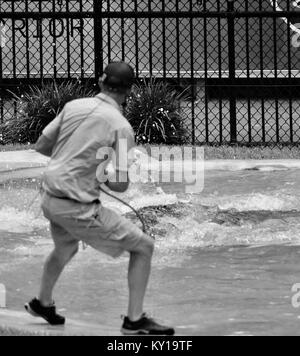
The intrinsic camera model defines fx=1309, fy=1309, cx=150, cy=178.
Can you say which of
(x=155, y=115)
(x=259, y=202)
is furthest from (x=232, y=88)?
(x=259, y=202)

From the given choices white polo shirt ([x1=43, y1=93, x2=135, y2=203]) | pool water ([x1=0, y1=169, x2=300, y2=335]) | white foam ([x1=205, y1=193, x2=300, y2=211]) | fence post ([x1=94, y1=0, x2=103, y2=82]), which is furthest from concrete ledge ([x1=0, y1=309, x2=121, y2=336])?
fence post ([x1=94, y1=0, x2=103, y2=82])

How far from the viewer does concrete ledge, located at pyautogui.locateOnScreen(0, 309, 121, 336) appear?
6863 millimetres

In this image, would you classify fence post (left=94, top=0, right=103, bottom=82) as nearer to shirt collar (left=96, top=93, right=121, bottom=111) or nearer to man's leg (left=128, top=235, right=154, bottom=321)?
shirt collar (left=96, top=93, right=121, bottom=111)

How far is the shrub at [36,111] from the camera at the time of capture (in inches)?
604

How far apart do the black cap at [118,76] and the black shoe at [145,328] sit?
50.1 inches

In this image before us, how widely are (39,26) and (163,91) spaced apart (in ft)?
5.57

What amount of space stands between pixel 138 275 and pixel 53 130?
94cm

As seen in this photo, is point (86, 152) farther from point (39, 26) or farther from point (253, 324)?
point (39, 26)

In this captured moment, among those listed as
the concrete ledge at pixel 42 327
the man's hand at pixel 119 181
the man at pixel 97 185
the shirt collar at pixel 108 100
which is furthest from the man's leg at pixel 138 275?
the shirt collar at pixel 108 100

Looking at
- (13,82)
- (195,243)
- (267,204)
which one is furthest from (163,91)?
(195,243)

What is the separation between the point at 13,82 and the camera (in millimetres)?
16328

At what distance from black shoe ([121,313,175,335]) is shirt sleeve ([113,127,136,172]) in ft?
2.67

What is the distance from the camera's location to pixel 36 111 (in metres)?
15.4

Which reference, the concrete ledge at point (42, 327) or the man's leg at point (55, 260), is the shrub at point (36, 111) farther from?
the man's leg at point (55, 260)
